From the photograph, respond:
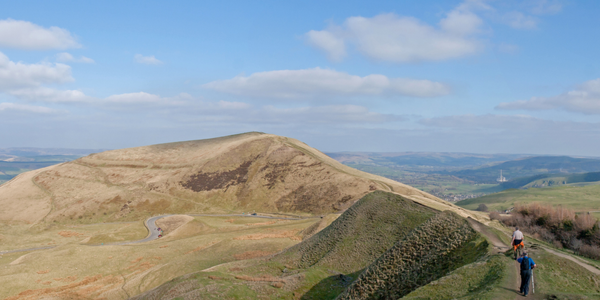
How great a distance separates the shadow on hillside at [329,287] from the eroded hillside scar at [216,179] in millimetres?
130000

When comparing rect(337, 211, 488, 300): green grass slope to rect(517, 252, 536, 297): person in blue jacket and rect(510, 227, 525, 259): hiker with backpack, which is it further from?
rect(517, 252, 536, 297): person in blue jacket

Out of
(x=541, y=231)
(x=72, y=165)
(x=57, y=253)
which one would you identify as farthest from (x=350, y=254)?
(x=72, y=165)

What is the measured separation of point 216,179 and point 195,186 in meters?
10.6

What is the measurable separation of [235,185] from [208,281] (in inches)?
5033

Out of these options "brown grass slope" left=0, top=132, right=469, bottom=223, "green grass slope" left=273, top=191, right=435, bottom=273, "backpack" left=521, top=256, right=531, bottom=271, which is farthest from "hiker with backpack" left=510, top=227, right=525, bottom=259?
"brown grass slope" left=0, top=132, right=469, bottom=223

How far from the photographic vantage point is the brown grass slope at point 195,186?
138250mm

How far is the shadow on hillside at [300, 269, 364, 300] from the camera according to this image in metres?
31.9

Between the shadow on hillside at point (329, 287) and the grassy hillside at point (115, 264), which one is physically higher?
the shadow on hillside at point (329, 287)

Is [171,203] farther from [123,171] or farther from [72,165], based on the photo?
[72,165]

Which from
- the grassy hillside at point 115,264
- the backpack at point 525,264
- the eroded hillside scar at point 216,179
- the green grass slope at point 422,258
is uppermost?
the backpack at point 525,264

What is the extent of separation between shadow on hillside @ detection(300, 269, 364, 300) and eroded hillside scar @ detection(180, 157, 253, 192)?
13000cm

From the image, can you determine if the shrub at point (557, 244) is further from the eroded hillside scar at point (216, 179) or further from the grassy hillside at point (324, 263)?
the eroded hillside scar at point (216, 179)

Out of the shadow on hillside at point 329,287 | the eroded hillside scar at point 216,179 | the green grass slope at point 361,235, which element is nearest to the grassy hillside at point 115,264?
the green grass slope at point 361,235

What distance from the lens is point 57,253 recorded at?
67.0m
